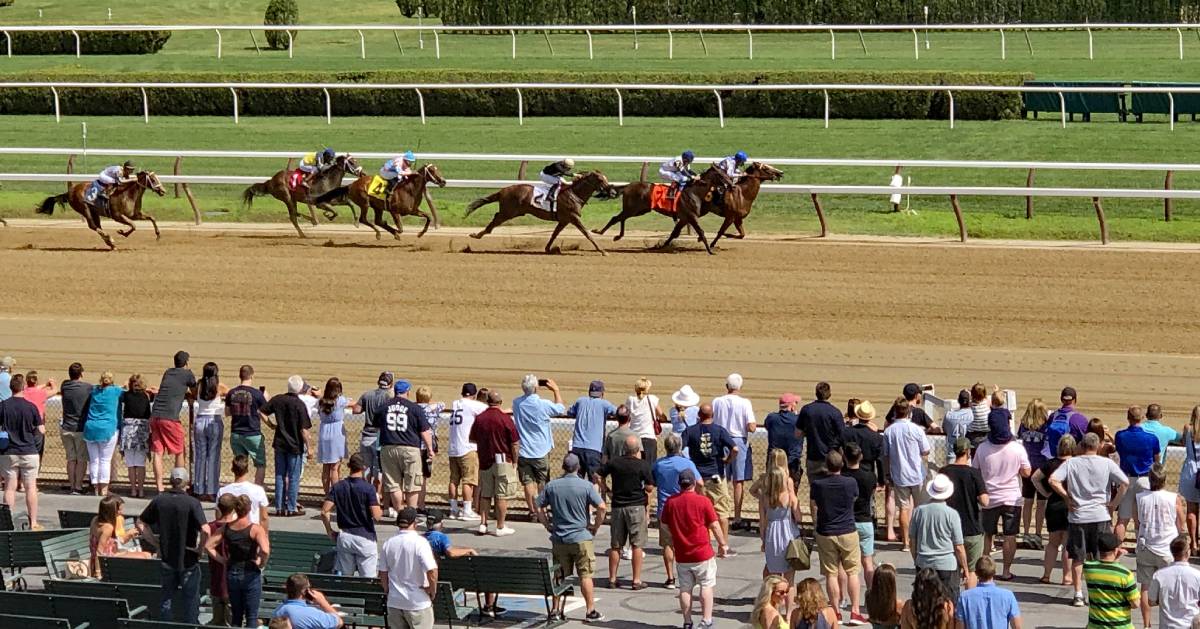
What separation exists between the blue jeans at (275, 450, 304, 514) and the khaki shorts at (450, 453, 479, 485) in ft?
3.54

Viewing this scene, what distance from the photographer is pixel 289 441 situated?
12.1 m

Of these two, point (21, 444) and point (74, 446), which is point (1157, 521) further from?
point (74, 446)

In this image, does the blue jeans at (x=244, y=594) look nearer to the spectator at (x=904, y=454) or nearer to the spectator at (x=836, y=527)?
the spectator at (x=836, y=527)

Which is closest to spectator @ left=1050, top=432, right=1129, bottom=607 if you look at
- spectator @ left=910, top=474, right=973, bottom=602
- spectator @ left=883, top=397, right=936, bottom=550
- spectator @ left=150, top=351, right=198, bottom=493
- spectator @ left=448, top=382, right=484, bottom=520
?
spectator @ left=910, top=474, right=973, bottom=602

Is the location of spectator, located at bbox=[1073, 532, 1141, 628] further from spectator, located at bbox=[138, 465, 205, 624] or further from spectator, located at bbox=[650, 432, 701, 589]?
spectator, located at bbox=[138, 465, 205, 624]

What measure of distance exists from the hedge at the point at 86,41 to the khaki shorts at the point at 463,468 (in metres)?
27.5

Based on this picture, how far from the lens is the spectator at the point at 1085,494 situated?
966 cm

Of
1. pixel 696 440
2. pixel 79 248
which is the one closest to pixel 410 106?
pixel 79 248

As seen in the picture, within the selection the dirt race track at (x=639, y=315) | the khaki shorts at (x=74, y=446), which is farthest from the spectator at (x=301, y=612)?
the dirt race track at (x=639, y=315)

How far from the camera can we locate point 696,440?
1087 cm

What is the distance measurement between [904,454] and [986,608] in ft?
11.2

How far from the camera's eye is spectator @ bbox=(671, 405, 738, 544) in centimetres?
1084

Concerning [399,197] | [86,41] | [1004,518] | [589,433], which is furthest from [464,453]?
[86,41]

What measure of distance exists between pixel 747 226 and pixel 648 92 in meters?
7.97
